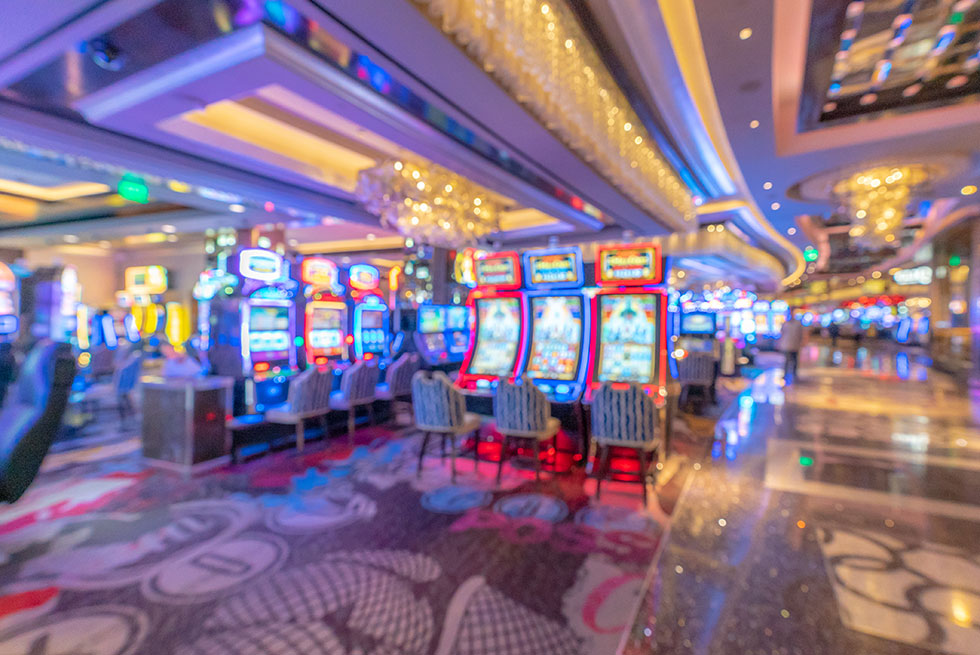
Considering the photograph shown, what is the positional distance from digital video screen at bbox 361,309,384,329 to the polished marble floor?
16.4 ft

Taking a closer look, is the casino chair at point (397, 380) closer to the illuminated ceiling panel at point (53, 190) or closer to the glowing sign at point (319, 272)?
the glowing sign at point (319, 272)

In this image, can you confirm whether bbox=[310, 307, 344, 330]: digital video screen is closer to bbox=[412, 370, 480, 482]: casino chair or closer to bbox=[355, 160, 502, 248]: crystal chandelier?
bbox=[355, 160, 502, 248]: crystal chandelier

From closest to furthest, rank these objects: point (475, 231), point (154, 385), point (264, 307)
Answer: point (154, 385)
point (475, 231)
point (264, 307)

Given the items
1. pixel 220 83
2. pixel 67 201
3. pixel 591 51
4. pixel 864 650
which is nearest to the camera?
pixel 864 650

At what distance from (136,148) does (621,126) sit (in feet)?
13.0

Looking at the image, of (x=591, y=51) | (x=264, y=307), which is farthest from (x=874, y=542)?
(x=264, y=307)

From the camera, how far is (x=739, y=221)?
867cm

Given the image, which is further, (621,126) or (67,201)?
(67,201)

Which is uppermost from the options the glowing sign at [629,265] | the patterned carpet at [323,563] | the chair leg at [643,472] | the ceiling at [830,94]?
the ceiling at [830,94]

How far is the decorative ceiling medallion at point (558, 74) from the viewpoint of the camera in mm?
2078

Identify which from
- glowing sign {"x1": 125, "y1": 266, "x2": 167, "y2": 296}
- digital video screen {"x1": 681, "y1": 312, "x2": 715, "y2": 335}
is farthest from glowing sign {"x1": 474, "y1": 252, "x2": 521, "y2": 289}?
glowing sign {"x1": 125, "y1": 266, "x2": 167, "y2": 296}

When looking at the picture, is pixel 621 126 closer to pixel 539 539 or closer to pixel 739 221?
pixel 539 539

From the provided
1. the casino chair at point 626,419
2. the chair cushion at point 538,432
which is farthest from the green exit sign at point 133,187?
the casino chair at point 626,419

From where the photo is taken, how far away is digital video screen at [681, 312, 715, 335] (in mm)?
10914
